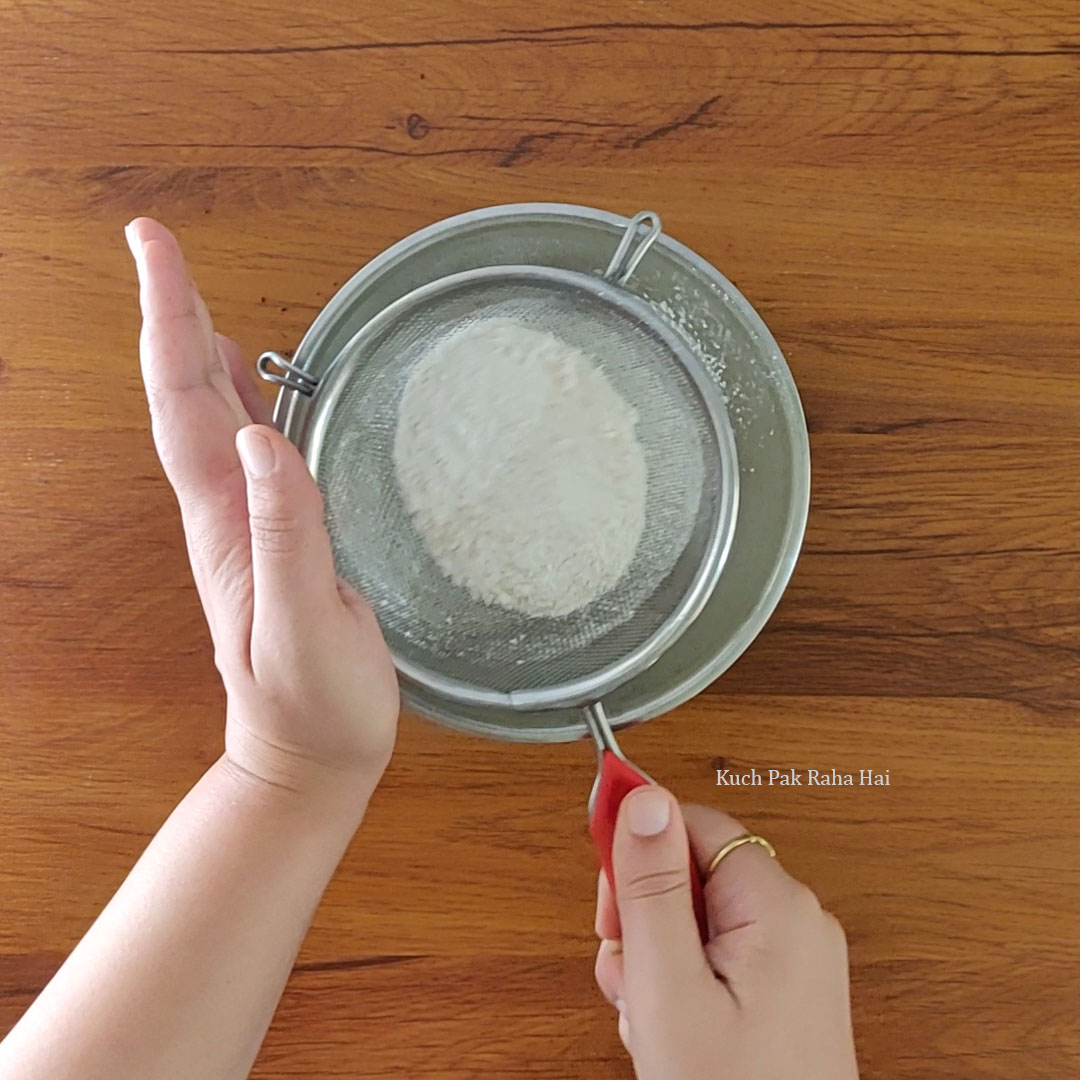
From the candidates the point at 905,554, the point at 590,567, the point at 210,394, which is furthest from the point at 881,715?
the point at 210,394

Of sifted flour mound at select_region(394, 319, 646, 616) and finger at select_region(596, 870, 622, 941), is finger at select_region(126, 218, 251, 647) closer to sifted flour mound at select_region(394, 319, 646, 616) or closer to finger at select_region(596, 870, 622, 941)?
sifted flour mound at select_region(394, 319, 646, 616)

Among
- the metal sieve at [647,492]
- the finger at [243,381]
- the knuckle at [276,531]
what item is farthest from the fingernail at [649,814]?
the finger at [243,381]

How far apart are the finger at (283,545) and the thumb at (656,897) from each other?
0.19m

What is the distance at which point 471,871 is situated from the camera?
567mm

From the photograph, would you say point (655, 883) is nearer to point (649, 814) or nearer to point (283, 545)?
point (649, 814)

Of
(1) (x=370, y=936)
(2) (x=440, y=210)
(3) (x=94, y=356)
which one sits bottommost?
(1) (x=370, y=936)

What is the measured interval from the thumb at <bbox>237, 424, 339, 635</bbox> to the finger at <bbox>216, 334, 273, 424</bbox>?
0.14m

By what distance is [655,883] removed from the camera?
44cm

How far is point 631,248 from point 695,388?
3.8 inches

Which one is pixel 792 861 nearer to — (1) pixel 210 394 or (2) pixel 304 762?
(2) pixel 304 762

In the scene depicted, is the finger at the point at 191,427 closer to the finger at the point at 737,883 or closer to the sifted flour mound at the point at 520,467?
the sifted flour mound at the point at 520,467

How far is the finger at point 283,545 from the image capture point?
0.39m

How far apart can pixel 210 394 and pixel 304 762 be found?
0.64 ft

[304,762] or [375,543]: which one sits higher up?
[375,543]
